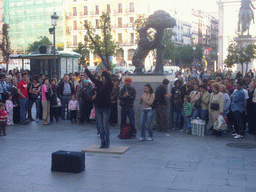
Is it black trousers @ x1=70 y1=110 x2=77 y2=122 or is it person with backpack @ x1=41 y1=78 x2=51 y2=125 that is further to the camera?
black trousers @ x1=70 y1=110 x2=77 y2=122


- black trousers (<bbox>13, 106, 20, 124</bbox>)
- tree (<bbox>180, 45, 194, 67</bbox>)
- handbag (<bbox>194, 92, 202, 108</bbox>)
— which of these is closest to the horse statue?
handbag (<bbox>194, 92, 202, 108</bbox>)

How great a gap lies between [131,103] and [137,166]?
316 centimetres

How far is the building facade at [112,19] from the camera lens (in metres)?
66.9

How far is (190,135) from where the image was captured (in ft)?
35.2

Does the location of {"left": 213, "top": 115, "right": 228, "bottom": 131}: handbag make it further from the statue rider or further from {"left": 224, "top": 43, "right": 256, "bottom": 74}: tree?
{"left": 224, "top": 43, "right": 256, "bottom": 74}: tree

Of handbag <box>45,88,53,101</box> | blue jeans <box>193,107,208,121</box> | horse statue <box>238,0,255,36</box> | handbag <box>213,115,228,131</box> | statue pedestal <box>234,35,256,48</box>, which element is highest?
horse statue <box>238,0,255,36</box>

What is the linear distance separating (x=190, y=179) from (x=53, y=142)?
4.52m

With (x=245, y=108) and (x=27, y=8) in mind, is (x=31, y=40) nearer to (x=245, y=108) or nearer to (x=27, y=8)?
(x=27, y=8)

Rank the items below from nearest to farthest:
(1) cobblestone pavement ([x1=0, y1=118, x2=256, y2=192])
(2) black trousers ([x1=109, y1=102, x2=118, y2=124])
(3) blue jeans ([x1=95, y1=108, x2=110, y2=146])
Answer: (1) cobblestone pavement ([x1=0, y1=118, x2=256, y2=192])
(3) blue jeans ([x1=95, y1=108, x2=110, y2=146])
(2) black trousers ([x1=109, y1=102, x2=118, y2=124])

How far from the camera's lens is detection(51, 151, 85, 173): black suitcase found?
21.9ft

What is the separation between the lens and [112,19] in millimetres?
68625

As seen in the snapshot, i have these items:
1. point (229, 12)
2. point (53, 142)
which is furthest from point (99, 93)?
point (229, 12)

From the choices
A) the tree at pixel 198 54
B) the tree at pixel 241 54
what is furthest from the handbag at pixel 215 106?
the tree at pixel 198 54

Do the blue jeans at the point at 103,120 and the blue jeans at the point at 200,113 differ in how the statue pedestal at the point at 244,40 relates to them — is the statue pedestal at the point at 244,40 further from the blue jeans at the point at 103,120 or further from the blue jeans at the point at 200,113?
the blue jeans at the point at 103,120
